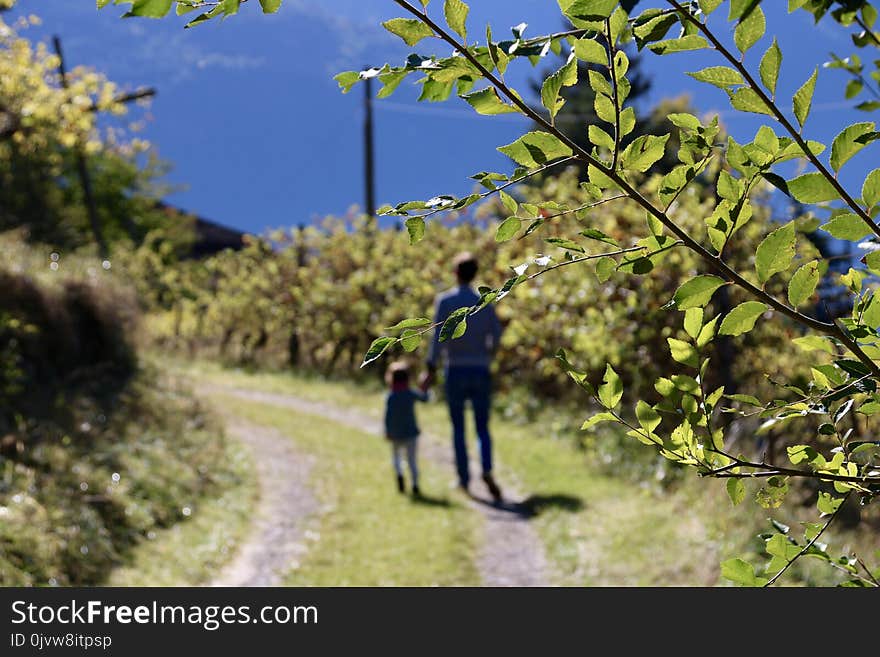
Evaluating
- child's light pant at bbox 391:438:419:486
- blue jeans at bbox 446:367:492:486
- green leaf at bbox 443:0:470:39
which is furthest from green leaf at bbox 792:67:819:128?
child's light pant at bbox 391:438:419:486

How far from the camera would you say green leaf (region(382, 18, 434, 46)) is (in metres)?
1.33

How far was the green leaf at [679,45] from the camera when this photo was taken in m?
1.37

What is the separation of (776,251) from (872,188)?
21 centimetres

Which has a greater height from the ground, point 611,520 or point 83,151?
point 83,151

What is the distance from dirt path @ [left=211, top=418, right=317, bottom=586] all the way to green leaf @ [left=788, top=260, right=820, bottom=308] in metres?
6.08

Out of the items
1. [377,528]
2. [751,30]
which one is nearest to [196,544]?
[377,528]

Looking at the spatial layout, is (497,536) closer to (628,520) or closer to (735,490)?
(628,520)

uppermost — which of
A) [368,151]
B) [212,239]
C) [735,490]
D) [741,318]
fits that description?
[212,239]

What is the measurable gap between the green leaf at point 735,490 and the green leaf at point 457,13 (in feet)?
2.90

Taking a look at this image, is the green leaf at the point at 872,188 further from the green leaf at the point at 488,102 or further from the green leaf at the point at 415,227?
the green leaf at the point at 415,227

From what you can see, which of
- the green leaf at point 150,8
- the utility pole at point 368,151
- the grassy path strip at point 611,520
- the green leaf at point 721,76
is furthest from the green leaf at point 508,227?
the utility pole at point 368,151

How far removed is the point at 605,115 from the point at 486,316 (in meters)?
7.33

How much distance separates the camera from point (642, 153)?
142 cm
